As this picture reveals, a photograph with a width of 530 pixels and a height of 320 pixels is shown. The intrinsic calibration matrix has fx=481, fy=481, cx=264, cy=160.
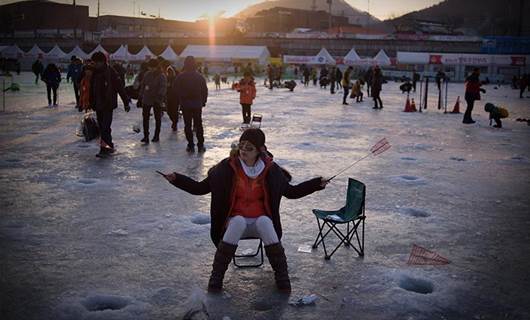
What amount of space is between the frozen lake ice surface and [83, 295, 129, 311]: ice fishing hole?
1 cm

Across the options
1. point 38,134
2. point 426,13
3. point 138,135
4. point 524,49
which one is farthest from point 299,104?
point 426,13

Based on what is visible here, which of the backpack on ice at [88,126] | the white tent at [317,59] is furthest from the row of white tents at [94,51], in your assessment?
the backpack on ice at [88,126]

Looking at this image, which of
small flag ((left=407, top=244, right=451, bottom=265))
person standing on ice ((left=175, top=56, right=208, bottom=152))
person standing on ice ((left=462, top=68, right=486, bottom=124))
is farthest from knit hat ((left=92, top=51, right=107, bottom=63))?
person standing on ice ((left=462, top=68, right=486, bottom=124))

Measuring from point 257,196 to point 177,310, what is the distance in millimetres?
1104

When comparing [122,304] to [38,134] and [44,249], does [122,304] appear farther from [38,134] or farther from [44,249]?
[38,134]

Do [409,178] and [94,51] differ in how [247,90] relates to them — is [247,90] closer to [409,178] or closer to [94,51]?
[409,178]

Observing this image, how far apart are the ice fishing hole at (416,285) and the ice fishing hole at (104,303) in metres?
2.31

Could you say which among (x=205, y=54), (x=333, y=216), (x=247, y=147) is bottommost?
(x=333, y=216)

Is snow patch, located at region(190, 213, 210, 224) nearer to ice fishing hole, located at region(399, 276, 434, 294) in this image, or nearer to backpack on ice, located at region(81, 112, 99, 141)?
ice fishing hole, located at region(399, 276, 434, 294)

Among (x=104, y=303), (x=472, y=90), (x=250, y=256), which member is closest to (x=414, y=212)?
(x=250, y=256)

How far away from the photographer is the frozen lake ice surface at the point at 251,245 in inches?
147

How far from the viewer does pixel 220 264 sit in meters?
3.90

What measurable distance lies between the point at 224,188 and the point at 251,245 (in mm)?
1308

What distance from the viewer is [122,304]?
3709 mm
